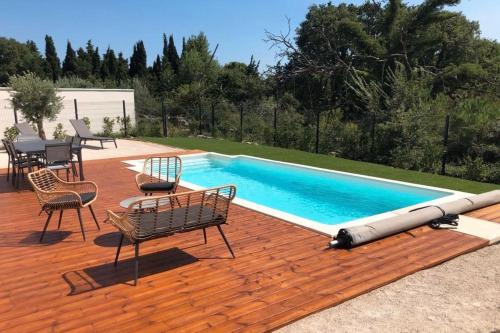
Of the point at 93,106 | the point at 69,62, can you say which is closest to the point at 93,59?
the point at 69,62

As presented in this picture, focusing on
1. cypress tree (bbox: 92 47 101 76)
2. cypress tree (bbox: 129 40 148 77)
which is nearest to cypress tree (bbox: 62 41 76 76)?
cypress tree (bbox: 92 47 101 76)

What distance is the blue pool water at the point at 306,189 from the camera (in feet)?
24.6

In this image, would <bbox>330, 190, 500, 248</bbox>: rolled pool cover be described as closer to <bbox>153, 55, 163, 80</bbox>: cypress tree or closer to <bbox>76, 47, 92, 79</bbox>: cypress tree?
<bbox>153, 55, 163, 80</bbox>: cypress tree

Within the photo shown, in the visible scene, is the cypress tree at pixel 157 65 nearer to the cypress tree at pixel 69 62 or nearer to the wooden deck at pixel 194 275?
the cypress tree at pixel 69 62

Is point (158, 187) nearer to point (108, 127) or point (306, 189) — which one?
point (306, 189)

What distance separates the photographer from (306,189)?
8.94 meters

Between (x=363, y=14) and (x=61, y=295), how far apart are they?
31.6 m

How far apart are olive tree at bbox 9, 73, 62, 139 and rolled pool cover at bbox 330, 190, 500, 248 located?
11716 mm

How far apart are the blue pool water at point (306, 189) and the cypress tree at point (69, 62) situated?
34.3m

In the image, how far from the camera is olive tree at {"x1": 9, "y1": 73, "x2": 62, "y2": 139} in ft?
41.9

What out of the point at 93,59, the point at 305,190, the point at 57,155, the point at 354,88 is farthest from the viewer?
the point at 93,59

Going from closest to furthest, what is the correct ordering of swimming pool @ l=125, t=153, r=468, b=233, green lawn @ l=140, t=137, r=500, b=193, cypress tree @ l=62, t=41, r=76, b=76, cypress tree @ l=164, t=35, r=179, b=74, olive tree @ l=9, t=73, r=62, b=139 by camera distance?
swimming pool @ l=125, t=153, r=468, b=233
green lawn @ l=140, t=137, r=500, b=193
olive tree @ l=9, t=73, r=62, b=139
cypress tree @ l=164, t=35, r=179, b=74
cypress tree @ l=62, t=41, r=76, b=76

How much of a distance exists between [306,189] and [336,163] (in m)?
2.29

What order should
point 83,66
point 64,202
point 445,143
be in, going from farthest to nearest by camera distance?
point 83,66, point 445,143, point 64,202
